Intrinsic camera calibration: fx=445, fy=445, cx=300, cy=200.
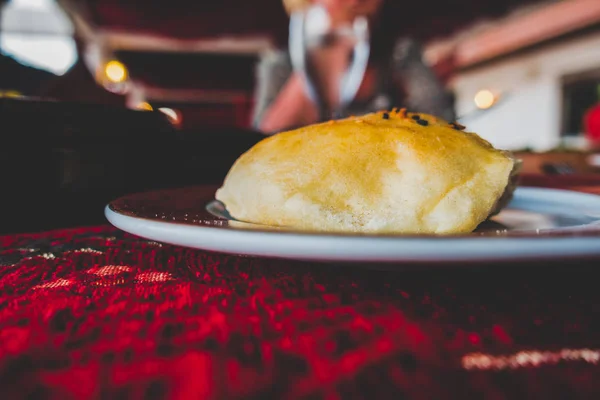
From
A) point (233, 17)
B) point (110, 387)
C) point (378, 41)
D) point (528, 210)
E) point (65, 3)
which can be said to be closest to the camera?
point (110, 387)

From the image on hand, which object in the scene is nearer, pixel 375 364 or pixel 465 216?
pixel 375 364

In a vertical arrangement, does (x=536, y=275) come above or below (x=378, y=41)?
below

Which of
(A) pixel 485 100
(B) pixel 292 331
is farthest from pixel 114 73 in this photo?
(B) pixel 292 331

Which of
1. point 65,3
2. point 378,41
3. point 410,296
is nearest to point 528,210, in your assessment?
point 410,296

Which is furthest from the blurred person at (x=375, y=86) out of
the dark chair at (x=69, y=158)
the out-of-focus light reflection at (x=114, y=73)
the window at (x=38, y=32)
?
the window at (x=38, y=32)

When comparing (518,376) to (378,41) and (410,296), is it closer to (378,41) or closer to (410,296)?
(410,296)

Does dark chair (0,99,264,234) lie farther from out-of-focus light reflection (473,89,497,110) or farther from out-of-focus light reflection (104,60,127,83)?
out-of-focus light reflection (104,60,127,83)

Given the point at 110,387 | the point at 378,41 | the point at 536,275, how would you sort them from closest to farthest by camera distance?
the point at 110,387 < the point at 536,275 < the point at 378,41

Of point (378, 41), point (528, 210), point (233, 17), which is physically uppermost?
point (233, 17)
